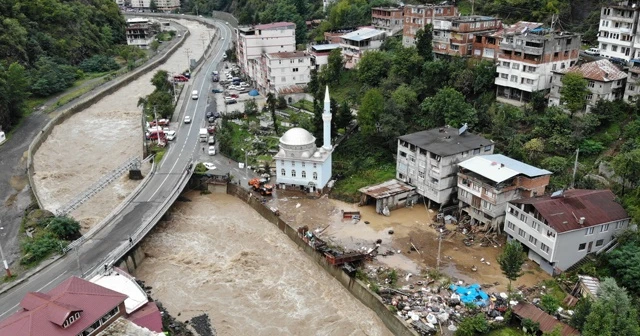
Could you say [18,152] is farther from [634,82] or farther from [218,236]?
[634,82]

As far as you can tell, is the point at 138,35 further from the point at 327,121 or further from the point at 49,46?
the point at 327,121

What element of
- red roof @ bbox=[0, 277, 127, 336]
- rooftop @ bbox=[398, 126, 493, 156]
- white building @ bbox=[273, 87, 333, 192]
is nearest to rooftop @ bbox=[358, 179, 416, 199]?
rooftop @ bbox=[398, 126, 493, 156]

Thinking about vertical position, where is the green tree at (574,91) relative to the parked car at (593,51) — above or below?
below

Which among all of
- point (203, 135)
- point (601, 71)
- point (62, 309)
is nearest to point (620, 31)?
point (601, 71)

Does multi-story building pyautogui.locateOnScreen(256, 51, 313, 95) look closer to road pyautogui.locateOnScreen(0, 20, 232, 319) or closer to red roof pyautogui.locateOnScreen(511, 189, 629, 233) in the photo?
road pyautogui.locateOnScreen(0, 20, 232, 319)

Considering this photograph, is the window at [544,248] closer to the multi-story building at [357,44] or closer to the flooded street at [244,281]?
the flooded street at [244,281]

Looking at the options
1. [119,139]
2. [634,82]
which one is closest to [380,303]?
[634,82]

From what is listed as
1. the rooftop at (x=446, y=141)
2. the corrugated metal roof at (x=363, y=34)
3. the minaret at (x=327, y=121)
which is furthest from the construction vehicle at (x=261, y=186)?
the corrugated metal roof at (x=363, y=34)
